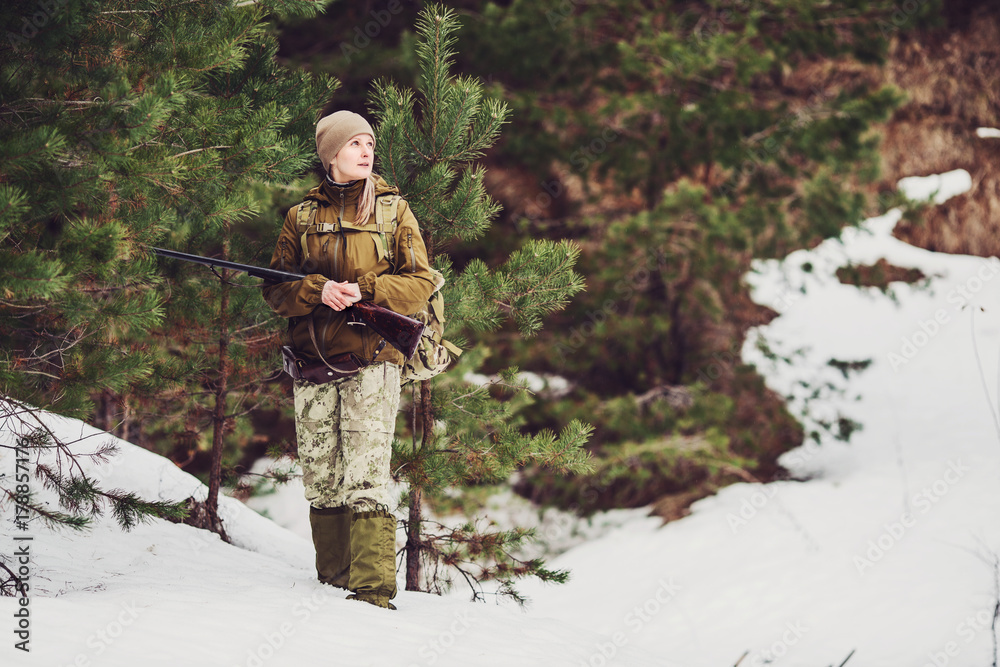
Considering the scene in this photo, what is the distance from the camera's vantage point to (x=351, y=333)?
3488mm

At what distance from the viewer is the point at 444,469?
432 centimetres

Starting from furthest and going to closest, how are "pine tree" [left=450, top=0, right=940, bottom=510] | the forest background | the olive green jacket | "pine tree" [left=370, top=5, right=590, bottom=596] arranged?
"pine tree" [left=450, top=0, right=940, bottom=510] < the forest background < "pine tree" [left=370, top=5, right=590, bottom=596] < the olive green jacket

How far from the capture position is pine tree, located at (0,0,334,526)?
9.75ft

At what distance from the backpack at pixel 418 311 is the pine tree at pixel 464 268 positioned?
A: 1.83ft

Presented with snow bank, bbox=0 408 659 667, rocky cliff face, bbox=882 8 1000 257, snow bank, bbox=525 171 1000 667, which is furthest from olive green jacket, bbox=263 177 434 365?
rocky cliff face, bbox=882 8 1000 257

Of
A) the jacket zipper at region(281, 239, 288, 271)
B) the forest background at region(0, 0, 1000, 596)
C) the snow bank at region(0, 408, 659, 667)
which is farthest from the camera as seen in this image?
the forest background at region(0, 0, 1000, 596)

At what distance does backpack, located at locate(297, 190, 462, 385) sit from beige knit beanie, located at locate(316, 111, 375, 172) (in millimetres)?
245

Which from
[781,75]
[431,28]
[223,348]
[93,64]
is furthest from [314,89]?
[781,75]

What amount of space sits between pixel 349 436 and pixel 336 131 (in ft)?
4.59

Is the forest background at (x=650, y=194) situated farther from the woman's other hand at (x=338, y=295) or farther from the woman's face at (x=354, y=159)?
the woman's other hand at (x=338, y=295)

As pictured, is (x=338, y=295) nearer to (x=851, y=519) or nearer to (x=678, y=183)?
(x=678, y=183)

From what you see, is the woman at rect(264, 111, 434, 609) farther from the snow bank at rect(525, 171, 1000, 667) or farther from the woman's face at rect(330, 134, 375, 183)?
the snow bank at rect(525, 171, 1000, 667)

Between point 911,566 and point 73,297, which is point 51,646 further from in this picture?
point 911,566

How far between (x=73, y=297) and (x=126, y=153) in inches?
25.9
